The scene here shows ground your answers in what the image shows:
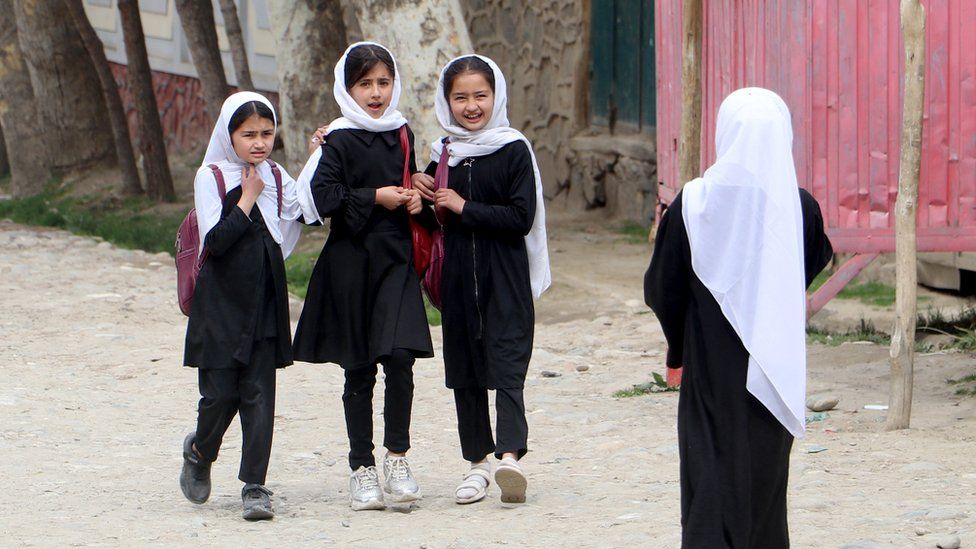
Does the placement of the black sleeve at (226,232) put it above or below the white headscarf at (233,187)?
below

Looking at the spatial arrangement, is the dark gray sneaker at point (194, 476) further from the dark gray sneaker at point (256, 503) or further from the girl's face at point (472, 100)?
the girl's face at point (472, 100)

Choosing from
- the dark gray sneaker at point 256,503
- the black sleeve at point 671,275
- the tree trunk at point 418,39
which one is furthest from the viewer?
the tree trunk at point 418,39

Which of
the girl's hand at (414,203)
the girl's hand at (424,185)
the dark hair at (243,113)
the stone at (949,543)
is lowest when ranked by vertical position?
the stone at (949,543)

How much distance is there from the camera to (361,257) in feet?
16.2

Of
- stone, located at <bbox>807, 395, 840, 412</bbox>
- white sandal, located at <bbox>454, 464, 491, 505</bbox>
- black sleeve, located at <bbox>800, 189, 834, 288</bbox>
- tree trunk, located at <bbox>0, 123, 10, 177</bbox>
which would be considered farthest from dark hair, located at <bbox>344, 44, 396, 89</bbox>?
tree trunk, located at <bbox>0, 123, 10, 177</bbox>

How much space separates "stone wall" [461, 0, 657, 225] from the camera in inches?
564

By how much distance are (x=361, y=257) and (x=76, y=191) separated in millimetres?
12236

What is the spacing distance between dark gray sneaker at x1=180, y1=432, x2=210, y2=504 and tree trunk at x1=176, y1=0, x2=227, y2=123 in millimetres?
9046

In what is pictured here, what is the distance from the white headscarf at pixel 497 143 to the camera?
16.2ft

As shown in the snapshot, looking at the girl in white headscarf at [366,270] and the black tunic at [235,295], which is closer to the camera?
the black tunic at [235,295]

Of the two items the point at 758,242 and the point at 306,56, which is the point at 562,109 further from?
the point at 758,242

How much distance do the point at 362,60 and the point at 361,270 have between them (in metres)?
0.70

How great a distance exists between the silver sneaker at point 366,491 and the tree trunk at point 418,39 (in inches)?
199

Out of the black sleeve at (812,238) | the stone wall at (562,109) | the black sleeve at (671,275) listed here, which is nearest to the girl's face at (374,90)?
the black sleeve at (671,275)
